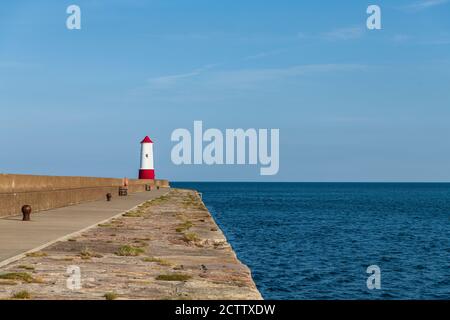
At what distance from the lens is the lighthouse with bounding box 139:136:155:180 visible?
3733 inches

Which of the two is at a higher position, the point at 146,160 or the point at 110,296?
the point at 146,160

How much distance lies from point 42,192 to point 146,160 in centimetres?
6704

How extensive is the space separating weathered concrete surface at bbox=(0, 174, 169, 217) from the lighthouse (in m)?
48.2

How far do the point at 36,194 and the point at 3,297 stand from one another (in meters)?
20.3

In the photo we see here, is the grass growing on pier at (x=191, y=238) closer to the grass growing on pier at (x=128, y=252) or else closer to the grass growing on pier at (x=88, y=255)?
the grass growing on pier at (x=128, y=252)

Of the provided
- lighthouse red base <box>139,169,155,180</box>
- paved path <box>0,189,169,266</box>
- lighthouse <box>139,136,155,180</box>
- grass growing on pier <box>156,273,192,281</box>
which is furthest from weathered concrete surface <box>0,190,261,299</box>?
lighthouse red base <box>139,169,155,180</box>

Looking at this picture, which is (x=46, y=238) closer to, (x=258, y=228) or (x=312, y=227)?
(x=258, y=228)

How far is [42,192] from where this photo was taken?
95.3 feet

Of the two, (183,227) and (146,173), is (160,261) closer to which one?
(183,227)

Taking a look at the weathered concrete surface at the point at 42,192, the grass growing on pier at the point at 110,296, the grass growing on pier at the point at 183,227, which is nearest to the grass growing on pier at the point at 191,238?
the grass growing on pier at the point at 183,227

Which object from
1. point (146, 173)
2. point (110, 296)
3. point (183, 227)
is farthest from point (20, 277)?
point (146, 173)

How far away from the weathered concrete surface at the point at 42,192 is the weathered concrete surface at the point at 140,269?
25.4 ft
